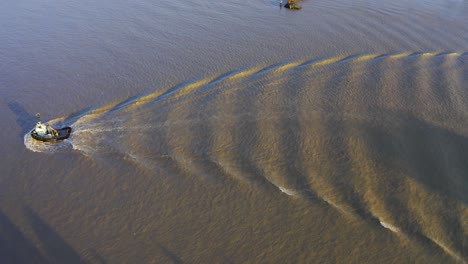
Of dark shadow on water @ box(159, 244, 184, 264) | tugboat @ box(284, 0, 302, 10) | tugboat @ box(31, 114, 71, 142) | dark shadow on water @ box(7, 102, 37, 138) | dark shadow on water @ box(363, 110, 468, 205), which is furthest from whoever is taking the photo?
tugboat @ box(284, 0, 302, 10)

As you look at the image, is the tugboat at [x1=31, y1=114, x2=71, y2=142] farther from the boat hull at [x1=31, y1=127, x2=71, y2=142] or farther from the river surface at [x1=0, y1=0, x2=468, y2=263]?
the river surface at [x1=0, y1=0, x2=468, y2=263]

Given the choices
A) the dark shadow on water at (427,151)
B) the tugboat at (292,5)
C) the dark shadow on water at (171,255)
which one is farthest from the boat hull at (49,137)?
the tugboat at (292,5)

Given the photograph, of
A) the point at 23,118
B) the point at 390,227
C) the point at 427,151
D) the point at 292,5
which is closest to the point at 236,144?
the point at 390,227

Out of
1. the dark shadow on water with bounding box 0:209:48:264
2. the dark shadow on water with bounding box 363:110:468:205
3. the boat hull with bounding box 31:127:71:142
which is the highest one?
the dark shadow on water with bounding box 363:110:468:205

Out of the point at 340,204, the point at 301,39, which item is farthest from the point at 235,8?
the point at 340,204

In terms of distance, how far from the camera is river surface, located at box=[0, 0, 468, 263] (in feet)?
41.6

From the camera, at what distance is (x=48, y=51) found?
24.5 metres

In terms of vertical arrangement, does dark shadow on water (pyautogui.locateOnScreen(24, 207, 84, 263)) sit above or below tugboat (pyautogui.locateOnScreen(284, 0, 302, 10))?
below

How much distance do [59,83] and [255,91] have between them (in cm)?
1061

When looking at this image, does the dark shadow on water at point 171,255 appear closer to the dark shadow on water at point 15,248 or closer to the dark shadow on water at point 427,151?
the dark shadow on water at point 15,248

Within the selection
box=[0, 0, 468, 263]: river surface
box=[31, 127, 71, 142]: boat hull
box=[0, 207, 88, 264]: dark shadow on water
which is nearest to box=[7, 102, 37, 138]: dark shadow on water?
box=[0, 0, 468, 263]: river surface

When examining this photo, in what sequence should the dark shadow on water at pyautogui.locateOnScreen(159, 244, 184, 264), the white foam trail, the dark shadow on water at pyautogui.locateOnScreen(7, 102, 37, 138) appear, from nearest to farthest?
the dark shadow on water at pyautogui.locateOnScreen(159, 244, 184, 264)
the white foam trail
the dark shadow on water at pyautogui.locateOnScreen(7, 102, 37, 138)

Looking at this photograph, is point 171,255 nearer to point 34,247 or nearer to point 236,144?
point 34,247

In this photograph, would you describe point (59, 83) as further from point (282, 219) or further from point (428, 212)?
point (428, 212)
